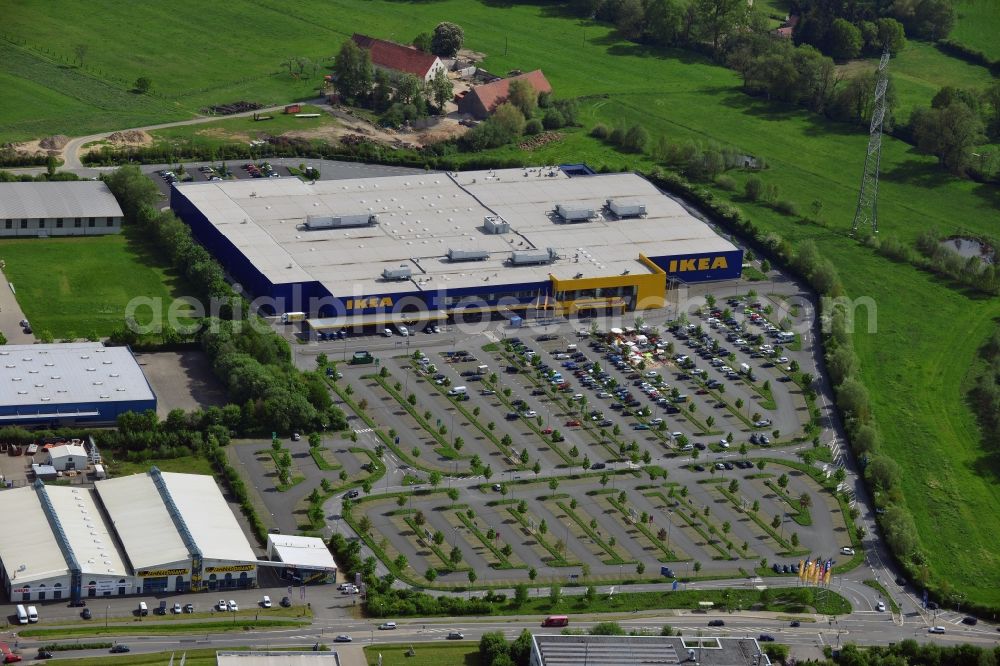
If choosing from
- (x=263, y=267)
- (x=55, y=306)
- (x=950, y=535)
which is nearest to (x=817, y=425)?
(x=950, y=535)

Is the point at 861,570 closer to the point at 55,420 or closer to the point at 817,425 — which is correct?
the point at 817,425

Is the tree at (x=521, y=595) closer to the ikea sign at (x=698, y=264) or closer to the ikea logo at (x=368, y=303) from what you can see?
the ikea logo at (x=368, y=303)

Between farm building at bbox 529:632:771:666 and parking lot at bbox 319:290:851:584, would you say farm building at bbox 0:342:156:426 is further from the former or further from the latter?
farm building at bbox 529:632:771:666

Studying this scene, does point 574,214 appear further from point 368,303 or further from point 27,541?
point 27,541

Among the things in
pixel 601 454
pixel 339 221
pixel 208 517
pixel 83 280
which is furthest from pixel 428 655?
pixel 339 221

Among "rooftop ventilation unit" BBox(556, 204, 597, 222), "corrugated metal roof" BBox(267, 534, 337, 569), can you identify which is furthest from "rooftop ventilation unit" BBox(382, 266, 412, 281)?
"corrugated metal roof" BBox(267, 534, 337, 569)

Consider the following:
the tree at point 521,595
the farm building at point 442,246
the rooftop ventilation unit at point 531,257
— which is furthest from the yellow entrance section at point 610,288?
the tree at point 521,595

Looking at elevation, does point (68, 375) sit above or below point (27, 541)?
above
